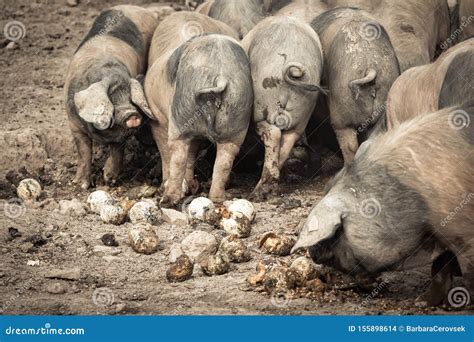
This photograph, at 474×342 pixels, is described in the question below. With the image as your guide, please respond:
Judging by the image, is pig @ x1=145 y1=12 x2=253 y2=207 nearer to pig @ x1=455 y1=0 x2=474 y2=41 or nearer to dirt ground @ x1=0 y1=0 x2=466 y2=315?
dirt ground @ x1=0 y1=0 x2=466 y2=315

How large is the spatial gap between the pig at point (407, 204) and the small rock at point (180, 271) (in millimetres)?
1028

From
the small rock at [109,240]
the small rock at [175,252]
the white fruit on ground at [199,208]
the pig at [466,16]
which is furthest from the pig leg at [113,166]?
the pig at [466,16]

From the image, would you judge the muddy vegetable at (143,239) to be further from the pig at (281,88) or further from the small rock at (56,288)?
the pig at (281,88)

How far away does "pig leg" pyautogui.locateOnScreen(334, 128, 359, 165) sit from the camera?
8789 mm

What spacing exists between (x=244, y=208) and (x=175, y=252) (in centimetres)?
90

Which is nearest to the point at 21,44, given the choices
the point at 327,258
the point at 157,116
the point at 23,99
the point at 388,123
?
the point at 23,99

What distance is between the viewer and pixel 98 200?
830cm

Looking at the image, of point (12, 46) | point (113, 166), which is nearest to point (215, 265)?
point (113, 166)

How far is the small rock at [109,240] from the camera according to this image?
24.9ft

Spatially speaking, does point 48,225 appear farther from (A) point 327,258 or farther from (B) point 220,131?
(A) point 327,258

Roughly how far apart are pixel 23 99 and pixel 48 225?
2.88 metres

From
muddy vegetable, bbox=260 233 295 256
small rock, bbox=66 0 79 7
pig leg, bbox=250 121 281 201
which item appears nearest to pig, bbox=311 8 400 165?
pig leg, bbox=250 121 281 201

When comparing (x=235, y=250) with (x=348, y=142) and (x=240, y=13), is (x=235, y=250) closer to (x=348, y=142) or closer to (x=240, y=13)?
(x=348, y=142)

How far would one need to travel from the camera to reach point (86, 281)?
22.8ft
